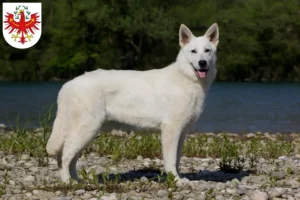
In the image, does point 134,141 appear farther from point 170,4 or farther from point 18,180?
point 170,4

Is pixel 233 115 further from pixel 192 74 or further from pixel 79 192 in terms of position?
pixel 79 192

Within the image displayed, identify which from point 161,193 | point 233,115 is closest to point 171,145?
point 161,193

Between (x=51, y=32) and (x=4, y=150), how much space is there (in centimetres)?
5189

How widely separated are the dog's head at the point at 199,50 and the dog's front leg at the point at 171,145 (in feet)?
2.43

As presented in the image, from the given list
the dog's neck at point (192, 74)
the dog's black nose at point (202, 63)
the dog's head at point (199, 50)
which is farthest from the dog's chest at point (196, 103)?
the dog's black nose at point (202, 63)

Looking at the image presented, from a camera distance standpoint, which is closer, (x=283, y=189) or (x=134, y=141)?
(x=283, y=189)

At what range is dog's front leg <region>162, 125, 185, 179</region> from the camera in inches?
287

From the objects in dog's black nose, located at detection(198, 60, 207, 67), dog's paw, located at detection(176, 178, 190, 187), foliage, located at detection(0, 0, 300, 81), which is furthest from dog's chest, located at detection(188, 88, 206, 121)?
foliage, located at detection(0, 0, 300, 81)

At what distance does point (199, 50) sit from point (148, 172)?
2.05 meters

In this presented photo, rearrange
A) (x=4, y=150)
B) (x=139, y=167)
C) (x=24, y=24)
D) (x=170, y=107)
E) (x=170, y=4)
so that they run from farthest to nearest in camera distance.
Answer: (x=170, y=4)
(x=24, y=24)
(x=4, y=150)
(x=139, y=167)
(x=170, y=107)

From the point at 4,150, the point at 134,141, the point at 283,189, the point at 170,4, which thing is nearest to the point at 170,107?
the point at 283,189

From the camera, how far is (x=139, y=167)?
882 centimetres

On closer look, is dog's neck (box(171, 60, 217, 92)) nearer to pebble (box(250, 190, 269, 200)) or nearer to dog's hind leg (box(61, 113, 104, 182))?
dog's hind leg (box(61, 113, 104, 182))

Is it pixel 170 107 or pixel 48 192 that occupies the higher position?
pixel 170 107
